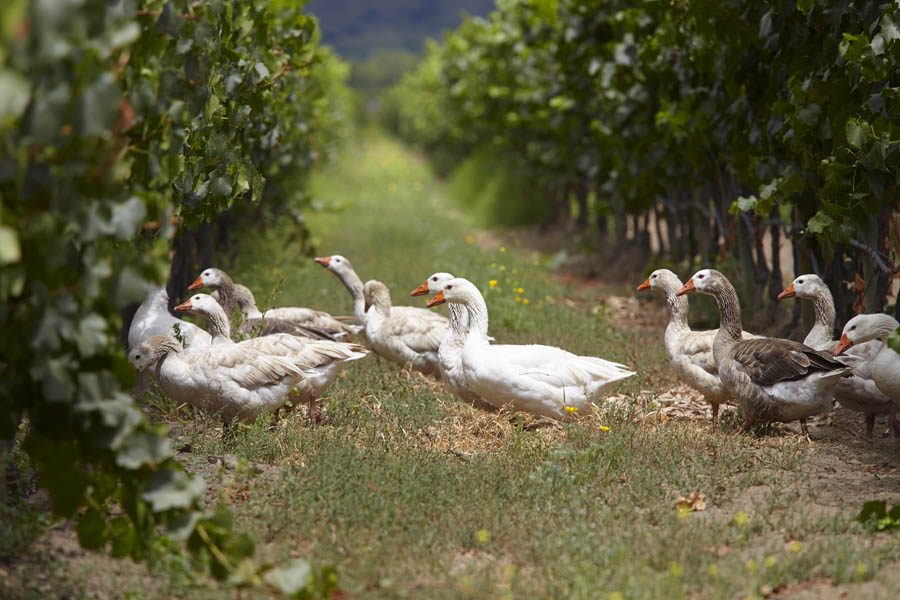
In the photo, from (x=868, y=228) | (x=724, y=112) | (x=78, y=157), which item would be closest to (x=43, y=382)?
(x=78, y=157)

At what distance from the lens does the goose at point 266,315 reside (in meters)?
7.72

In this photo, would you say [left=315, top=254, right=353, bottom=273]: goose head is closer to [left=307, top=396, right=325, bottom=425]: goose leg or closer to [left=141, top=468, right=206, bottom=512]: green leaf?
[left=307, top=396, right=325, bottom=425]: goose leg

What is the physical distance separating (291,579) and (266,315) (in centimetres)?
479

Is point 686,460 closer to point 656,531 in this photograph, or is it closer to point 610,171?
point 656,531

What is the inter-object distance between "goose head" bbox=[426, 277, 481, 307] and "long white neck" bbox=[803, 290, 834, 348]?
107 inches

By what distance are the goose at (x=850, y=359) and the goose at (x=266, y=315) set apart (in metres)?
4.02

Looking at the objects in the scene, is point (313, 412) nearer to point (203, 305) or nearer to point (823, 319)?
point (203, 305)

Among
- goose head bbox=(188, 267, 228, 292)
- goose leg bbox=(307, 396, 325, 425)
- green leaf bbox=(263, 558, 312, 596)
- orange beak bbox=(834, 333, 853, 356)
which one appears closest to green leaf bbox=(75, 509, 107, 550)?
green leaf bbox=(263, 558, 312, 596)

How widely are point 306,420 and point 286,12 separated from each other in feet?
23.5

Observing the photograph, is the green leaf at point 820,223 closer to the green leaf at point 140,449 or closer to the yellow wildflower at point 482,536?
the yellow wildflower at point 482,536

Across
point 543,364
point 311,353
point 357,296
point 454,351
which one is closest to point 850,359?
point 543,364

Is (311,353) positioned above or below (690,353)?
below

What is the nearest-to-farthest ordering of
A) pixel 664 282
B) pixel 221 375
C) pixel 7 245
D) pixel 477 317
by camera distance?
pixel 7 245
pixel 221 375
pixel 477 317
pixel 664 282

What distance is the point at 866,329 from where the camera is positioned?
6.03 metres
